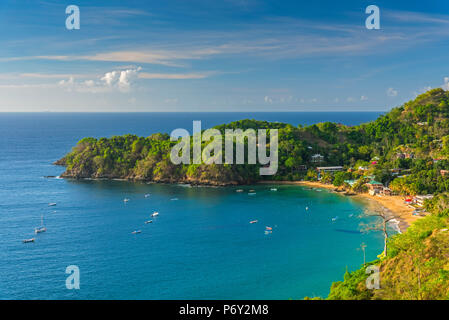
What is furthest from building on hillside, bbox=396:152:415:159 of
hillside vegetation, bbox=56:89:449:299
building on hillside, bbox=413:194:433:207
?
Result: building on hillside, bbox=413:194:433:207

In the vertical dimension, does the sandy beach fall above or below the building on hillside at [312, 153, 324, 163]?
below

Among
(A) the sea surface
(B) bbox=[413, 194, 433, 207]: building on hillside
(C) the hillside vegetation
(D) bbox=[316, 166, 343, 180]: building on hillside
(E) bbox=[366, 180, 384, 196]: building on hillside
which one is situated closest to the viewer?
(A) the sea surface

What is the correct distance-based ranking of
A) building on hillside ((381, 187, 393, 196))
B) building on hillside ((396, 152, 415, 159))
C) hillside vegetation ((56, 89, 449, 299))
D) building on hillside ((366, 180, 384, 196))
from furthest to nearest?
building on hillside ((396, 152, 415, 159)) → hillside vegetation ((56, 89, 449, 299)) → building on hillside ((366, 180, 384, 196)) → building on hillside ((381, 187, 393, 196))

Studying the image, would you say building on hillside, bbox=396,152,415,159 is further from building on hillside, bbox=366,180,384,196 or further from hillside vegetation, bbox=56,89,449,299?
building on hillside, bbox=366,180,384,196

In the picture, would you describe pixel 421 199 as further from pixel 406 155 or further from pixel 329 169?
pixel 329 169

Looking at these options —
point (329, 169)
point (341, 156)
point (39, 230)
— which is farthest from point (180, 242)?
point (341, 156)

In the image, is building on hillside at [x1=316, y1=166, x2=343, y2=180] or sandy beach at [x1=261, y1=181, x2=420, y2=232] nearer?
sandy beach at [x1=261, y1=181, x2=420, y2=232]

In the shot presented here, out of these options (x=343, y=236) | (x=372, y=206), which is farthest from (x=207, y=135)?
(x=343, y=236)

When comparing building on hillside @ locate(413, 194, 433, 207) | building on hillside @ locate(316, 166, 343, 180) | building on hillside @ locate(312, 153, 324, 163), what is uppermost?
building on hillside @ locate(312, 153, 324, 163)
